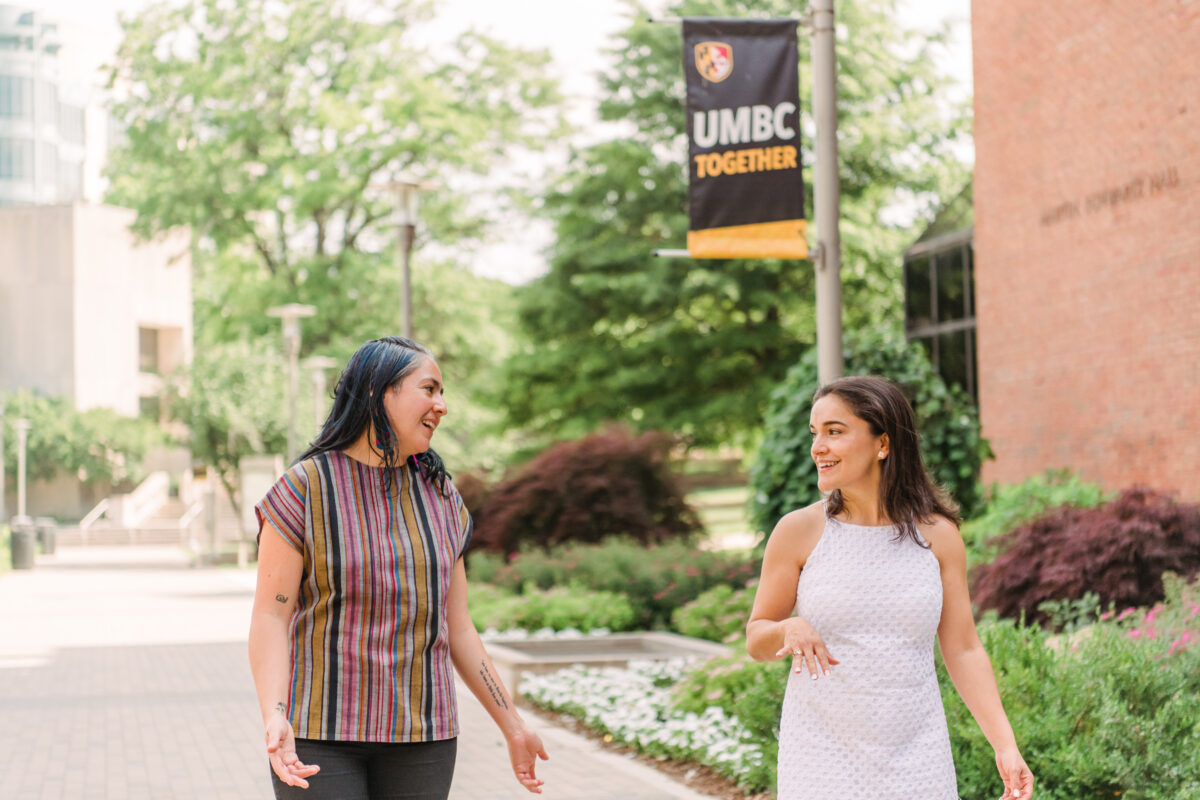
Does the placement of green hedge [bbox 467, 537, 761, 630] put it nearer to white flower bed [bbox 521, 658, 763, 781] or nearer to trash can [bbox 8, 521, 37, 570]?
white flower bed [bbox 521, 658, 763, 781]

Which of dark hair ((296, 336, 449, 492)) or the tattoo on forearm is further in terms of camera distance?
the tattoo on forearm

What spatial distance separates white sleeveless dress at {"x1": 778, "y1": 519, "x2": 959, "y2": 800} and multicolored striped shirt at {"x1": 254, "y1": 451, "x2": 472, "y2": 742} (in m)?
0.79

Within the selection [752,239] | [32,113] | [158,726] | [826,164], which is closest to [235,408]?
[158,726]

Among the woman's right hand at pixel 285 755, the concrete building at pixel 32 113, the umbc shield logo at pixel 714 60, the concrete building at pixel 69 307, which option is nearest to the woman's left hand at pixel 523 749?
the woman's right hand at pixel 285 755

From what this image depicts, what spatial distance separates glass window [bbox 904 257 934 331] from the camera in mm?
20500

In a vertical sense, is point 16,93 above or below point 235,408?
above

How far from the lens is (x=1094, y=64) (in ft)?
46.3

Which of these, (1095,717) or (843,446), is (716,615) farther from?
(843,446)

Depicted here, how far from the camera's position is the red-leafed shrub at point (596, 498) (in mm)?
17844

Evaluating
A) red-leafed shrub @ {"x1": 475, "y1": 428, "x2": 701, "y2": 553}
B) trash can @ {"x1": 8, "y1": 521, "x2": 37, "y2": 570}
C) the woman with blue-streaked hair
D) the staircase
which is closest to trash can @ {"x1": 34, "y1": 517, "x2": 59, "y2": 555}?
the staircase

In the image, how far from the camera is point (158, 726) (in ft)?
33.4

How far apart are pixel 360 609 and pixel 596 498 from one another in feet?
49.2

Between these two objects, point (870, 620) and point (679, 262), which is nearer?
point (870, 620)

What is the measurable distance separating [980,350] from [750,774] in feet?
34.3
